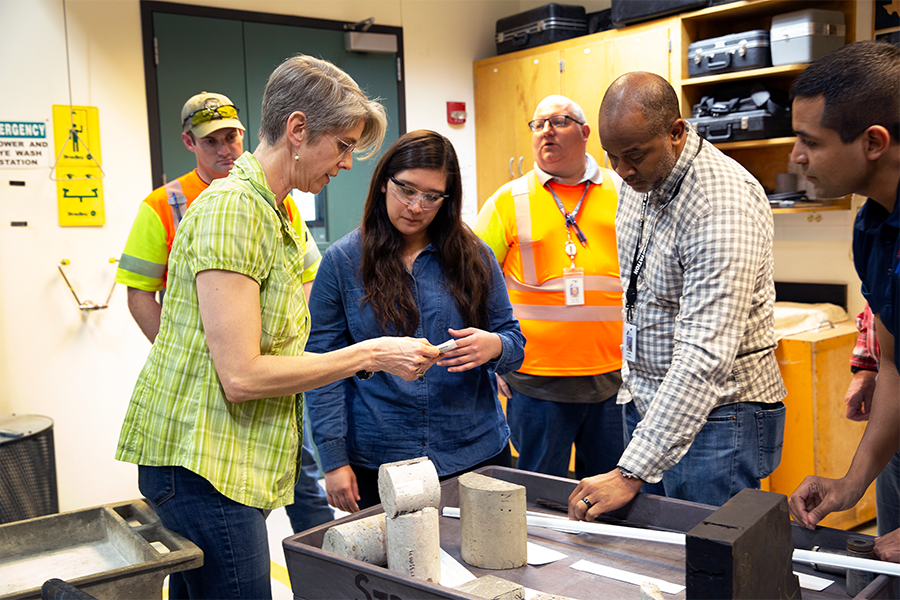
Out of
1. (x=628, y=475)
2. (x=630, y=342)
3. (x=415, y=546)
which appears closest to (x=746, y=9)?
(x=630, y=342)

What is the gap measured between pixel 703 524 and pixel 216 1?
387cm

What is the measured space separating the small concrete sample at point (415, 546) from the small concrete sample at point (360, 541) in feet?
0.15

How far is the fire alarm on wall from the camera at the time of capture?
4.86 m

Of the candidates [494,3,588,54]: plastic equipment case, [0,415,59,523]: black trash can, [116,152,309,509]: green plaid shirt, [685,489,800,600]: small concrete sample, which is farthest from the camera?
[494,3,588,54]: plastic equipment case

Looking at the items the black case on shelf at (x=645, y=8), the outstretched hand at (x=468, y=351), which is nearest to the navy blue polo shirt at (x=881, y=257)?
the outstretched hand at (x=468, y=351)

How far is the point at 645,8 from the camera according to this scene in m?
3.83

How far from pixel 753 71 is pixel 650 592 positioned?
3.02 meters

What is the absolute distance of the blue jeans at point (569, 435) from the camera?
251 cm

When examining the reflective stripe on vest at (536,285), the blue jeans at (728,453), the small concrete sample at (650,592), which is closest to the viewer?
the small concrete sample at (650,592)

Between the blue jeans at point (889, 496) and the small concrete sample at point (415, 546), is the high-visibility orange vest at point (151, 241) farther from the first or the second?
the blue jeans at point (889, 496)

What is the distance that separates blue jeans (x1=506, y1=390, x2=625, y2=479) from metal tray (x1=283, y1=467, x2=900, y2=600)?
3.52 feet

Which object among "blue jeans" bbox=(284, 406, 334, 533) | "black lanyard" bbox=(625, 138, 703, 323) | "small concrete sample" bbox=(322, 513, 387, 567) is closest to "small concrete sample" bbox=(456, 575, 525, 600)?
"small concrete sample" bbox=(322, 513, 387, 567)

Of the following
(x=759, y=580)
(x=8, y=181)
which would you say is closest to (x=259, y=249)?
(x=759, y=580)

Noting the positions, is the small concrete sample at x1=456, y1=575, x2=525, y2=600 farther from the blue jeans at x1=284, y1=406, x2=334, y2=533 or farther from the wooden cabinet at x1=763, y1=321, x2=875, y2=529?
the wooden cabinet at x1=763, y1=321, x2=875, y2=529
